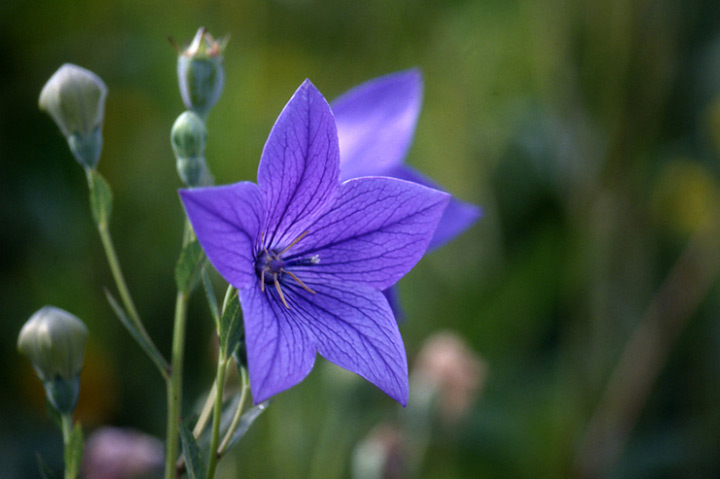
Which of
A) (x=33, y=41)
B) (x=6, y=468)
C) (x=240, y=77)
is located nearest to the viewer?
(x=6, y=468)

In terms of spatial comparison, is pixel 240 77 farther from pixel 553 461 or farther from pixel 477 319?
pixel 553 461

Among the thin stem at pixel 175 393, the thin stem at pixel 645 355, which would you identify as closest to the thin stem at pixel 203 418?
the thin stem at pixel 175 393

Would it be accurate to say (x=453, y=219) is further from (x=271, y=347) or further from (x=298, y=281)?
(x=271, y=347)

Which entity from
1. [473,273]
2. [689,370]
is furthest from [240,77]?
[689,370]

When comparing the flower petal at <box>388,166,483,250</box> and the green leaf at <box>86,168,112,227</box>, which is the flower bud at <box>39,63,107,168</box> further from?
the flower petal at <box>388,166,483,250</box>

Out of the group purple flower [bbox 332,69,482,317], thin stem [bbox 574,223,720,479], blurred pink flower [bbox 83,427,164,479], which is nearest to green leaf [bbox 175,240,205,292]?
purple flower [bbox 332,69,482,317]

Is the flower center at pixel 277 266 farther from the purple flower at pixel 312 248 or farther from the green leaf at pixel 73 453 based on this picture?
the green leaf at pixel 73 453
